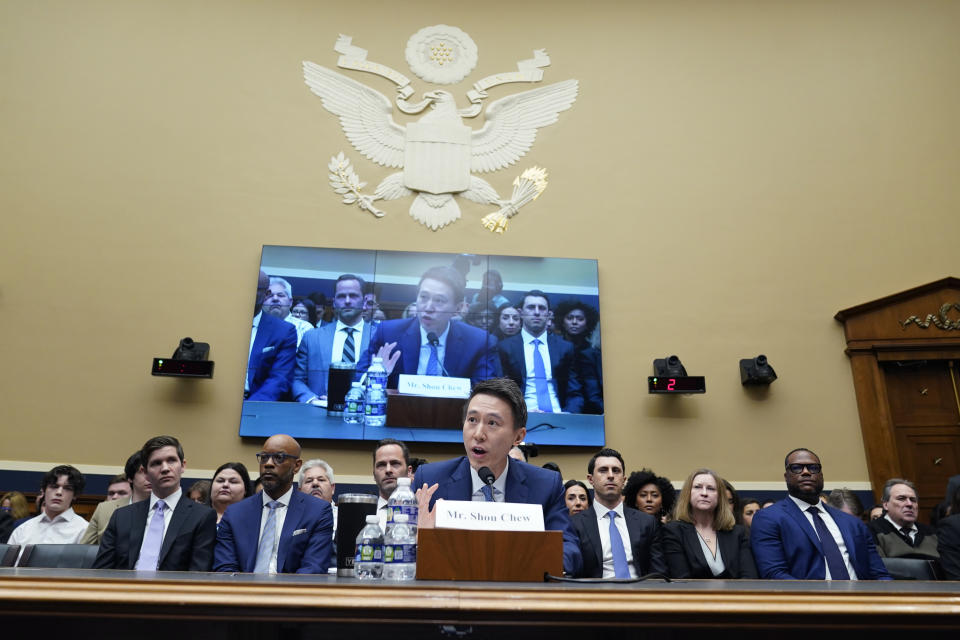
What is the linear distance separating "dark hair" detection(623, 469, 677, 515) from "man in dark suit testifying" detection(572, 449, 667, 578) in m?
0.79

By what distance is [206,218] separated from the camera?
6766 mm

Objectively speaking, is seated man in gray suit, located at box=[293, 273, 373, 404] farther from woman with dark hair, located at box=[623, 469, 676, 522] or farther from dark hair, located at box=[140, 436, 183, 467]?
dark hair, located at box=[140, 436, 183, 467]

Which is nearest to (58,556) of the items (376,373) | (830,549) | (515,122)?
(830,549)

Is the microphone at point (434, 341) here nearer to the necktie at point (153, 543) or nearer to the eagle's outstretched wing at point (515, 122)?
the eagle's outstretched wing at point (515, 122)

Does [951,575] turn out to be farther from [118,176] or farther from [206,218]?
[118,176]

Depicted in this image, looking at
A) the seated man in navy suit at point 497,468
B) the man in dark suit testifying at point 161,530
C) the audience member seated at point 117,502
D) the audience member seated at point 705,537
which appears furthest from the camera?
the audience member seated at point 117,502

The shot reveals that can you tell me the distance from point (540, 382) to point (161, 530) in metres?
3.80

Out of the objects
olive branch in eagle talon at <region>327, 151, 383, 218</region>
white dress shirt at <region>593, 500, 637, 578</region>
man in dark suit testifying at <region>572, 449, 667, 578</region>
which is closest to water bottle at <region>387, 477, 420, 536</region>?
man in dark suit testifying at <region>572, 449, 667, 578</region>

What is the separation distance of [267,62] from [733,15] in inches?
→ 201

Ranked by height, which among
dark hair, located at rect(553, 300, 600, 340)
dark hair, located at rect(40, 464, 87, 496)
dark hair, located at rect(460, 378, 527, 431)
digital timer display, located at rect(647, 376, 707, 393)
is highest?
dark hair, located at rect(553, 300, 600, 340)

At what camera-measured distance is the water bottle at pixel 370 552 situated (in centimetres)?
177

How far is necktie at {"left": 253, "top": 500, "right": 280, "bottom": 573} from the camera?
9.05 ft

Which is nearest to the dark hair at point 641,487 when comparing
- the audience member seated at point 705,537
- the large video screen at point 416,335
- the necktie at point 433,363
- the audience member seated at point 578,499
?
the audience member seated at point 578,499

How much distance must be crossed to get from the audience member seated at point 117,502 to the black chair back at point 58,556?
1.06 metres
